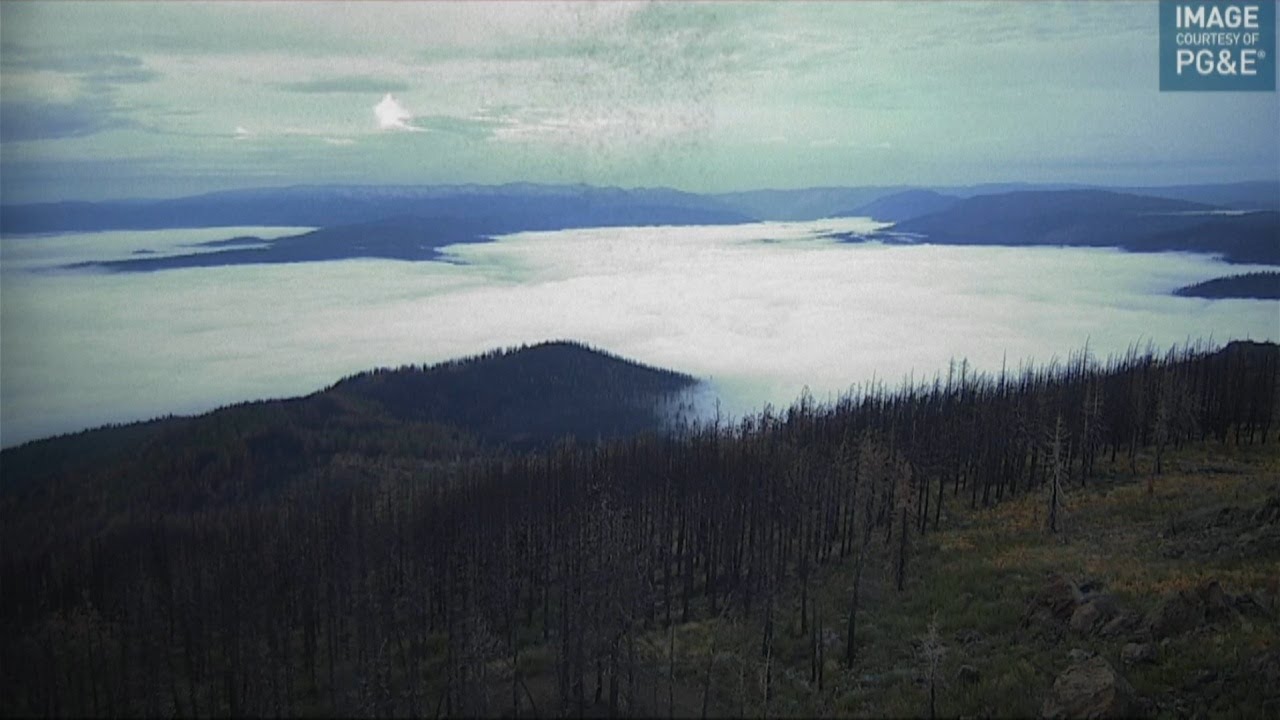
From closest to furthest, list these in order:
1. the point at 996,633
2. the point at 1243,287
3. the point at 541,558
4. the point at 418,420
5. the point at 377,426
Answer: the point at 996,633, the point at 541,558, the point at 1243,287, the point at 377,426, the point at 418,420

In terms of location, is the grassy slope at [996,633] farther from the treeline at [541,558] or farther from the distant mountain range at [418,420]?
the distant mountain range at [418,420]

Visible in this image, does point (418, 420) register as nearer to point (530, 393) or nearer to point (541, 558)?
point (530, 393)

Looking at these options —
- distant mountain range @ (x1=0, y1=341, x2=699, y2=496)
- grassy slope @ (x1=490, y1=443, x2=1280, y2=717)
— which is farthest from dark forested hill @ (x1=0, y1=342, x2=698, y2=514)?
grassy slope @ (x1=490, y1=443, x2=1280, y2=717)

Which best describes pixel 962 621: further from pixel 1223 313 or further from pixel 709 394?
pixel 709 394

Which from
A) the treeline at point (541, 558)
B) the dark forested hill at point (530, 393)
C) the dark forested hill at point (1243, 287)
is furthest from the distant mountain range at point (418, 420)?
the dark forested hill at point (1243, 287)

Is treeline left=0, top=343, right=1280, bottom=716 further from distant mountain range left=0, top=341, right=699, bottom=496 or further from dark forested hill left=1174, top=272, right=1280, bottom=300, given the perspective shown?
dark forested hill left=1174, top=272, right=1280, bottom=300

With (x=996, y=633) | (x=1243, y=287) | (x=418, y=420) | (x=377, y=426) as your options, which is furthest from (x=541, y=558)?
(x=1243, y=287)
